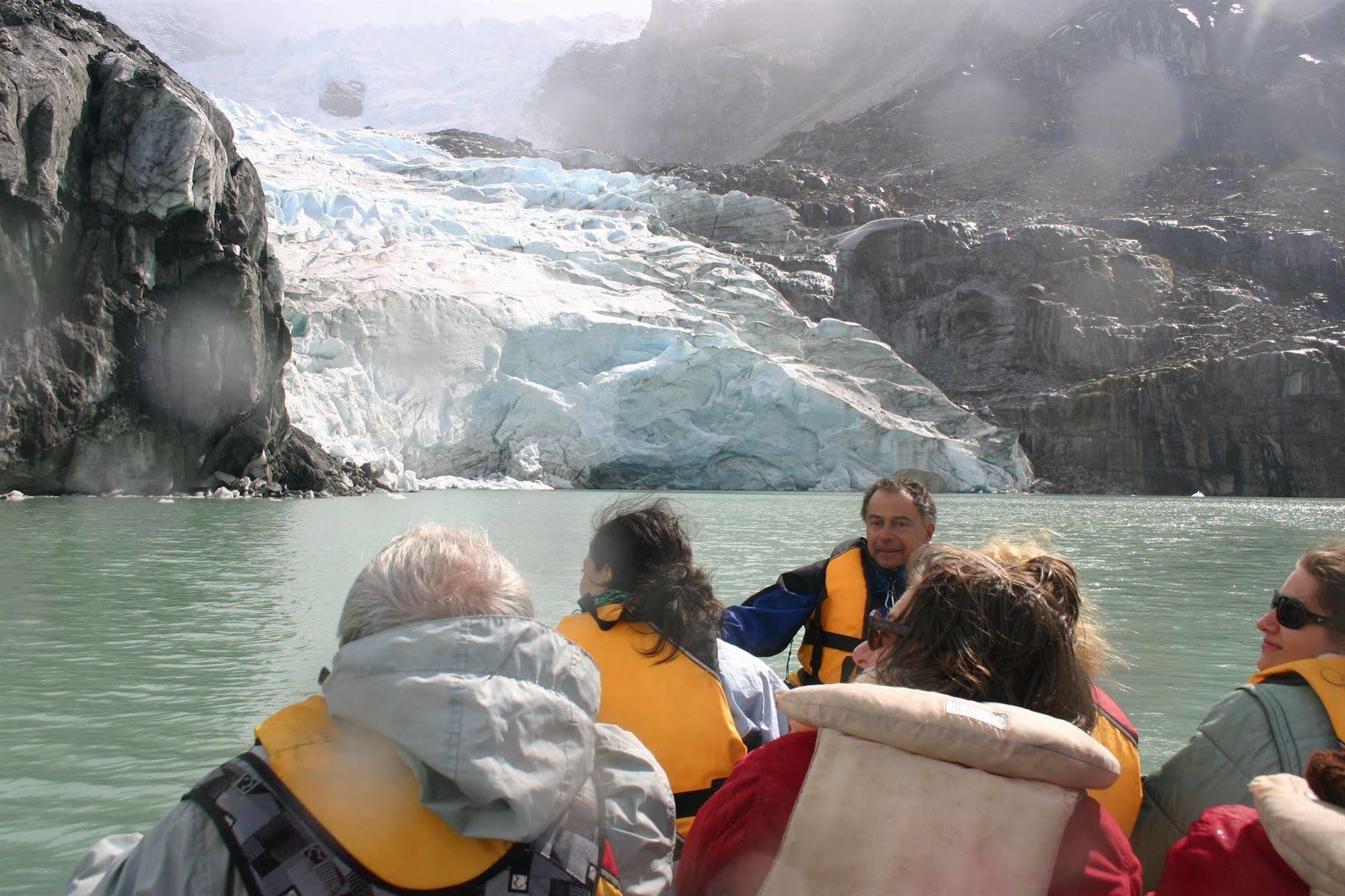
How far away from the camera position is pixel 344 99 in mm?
76375

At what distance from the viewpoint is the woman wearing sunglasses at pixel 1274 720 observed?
1.21 metres

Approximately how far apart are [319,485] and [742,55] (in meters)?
76.3

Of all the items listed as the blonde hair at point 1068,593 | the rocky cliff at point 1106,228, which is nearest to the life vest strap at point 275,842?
the blonde hair at point 1068,593

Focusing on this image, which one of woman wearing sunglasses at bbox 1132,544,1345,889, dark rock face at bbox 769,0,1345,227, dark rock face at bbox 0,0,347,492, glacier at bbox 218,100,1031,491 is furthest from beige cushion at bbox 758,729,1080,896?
dark rock face at bbox 769,0,1345,227

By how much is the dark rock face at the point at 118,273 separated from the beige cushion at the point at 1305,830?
15894 millimetres

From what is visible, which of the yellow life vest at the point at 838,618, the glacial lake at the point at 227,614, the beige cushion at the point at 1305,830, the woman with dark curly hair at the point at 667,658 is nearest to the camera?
the beige cushion at the point at 1305,830

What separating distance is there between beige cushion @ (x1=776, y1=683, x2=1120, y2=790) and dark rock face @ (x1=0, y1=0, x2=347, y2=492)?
15.6m

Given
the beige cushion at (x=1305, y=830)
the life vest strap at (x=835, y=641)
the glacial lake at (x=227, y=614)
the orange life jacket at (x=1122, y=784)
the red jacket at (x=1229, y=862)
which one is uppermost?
the beige cushion at (x=1305, y=830)

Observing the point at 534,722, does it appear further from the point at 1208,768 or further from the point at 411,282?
the point at 411,282

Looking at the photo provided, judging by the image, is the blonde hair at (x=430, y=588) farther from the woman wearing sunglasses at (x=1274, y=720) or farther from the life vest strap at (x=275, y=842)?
the woman wearing sunglasses at (x=1274, y=720)

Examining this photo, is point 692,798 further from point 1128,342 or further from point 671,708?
point 1128,342

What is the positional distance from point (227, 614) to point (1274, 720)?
545cm

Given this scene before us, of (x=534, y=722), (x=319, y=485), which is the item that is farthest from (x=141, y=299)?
(x=534, y=722)

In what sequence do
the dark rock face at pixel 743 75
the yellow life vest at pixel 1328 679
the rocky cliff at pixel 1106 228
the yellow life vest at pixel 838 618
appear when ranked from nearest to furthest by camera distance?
the yellow life vest at pixel 1328 679
the yellow life vest at pixel 838 618
the rocky cliff at pixel 1106 228
the dark rock face at pixel 743 75
